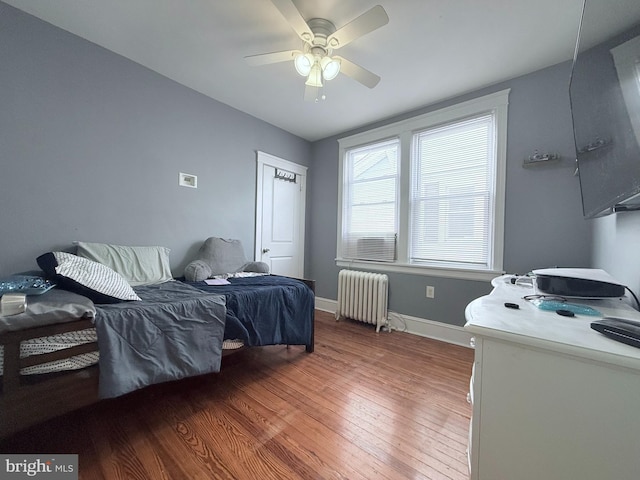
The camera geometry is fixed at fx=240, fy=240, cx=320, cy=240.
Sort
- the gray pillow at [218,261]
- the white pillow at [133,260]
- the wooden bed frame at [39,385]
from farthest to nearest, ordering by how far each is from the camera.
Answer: the gray pillow at [218,261] → the white pillow at [133,260] → the wooden bed frame at [39,385]

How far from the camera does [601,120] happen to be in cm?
93

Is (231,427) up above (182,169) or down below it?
below

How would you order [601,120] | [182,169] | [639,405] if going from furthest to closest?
[182,169]
[601,120]
[639,405]

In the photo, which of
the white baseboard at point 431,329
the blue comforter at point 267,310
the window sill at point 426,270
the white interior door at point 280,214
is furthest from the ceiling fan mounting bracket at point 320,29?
the white baseboard at point 431,329

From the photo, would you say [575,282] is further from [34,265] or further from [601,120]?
[34,265]

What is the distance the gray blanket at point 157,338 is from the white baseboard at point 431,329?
2064 millimetres

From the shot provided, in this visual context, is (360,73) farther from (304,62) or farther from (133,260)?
(133,260)

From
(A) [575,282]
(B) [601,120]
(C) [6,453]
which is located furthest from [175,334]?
(B) [601,120]

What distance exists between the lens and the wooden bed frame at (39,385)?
99 cm

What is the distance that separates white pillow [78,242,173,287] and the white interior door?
3.72ft

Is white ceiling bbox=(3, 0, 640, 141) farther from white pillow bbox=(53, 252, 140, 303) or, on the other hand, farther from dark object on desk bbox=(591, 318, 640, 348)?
dark object on desk bbox=(591, 318, 640, 348)

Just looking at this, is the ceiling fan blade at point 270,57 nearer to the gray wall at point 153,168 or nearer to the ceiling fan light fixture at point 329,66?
the ceiling fan light fixture at point 329,66

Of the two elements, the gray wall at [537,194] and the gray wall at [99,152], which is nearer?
the gray wall at [99,152]

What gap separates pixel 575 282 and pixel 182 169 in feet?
9.94
